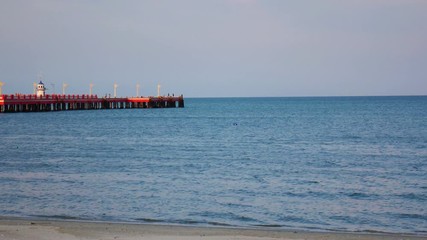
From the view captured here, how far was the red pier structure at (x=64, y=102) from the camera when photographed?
303 ft

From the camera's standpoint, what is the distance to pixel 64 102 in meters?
105

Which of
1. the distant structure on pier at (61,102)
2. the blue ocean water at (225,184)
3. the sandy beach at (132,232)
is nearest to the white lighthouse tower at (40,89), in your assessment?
the distant structure on pier at (61,102)

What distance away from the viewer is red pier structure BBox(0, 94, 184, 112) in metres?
92.4

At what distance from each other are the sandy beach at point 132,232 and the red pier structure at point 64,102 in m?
78.2

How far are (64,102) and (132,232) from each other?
93.8 meters

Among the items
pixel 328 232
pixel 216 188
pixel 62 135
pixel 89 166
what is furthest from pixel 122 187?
pixel 62 135

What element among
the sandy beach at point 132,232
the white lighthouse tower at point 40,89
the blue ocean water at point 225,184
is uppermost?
the white lighthouse tower at point 40,89

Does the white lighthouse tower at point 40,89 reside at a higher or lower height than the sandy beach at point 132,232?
higher

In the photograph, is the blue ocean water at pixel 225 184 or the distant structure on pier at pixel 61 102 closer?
the blue ocean water at pixel 225 184

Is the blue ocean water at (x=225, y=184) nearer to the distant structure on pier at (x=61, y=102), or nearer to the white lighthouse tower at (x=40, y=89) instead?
the distant structure on pier at (x=61, y=102)

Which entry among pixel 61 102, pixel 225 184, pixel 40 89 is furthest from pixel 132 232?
pixel 40 89

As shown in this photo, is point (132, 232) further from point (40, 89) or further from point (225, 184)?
point (40, 89)

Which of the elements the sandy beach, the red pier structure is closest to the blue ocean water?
the sandy beach

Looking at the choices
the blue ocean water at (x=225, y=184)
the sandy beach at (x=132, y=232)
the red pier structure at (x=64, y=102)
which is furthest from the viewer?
the red pier structure at (x=64, y=102)
